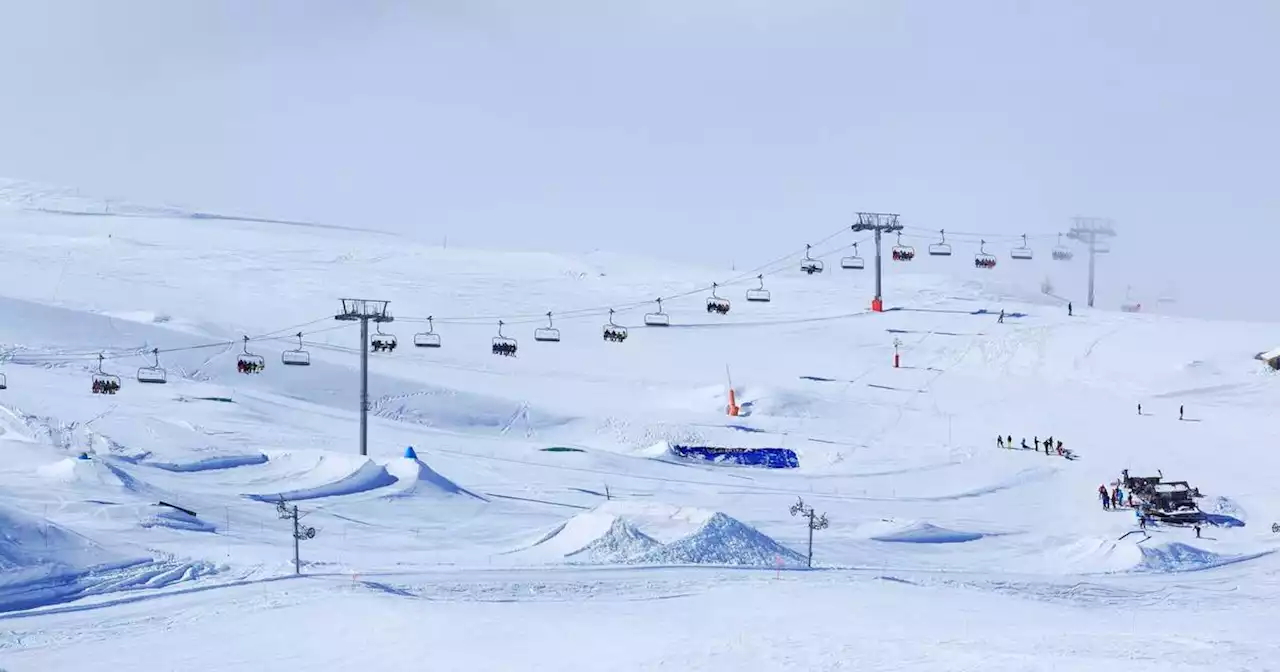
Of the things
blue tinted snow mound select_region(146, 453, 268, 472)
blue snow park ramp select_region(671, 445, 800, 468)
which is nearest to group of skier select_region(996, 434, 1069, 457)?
blue snow park ramp select_region(671, 445, 800, 468)

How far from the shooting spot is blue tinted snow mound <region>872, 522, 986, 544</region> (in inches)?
1928

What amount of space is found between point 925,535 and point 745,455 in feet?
44.7

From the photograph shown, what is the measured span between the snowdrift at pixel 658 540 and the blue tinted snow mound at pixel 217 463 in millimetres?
13435

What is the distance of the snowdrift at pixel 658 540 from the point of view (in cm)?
4350

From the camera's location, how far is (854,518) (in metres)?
51.5

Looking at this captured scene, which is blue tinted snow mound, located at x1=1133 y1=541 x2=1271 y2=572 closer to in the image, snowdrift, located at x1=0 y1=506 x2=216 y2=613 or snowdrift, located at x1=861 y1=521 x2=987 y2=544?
snowdrift, located at x1=861 y1=521 x2=987 y2=544

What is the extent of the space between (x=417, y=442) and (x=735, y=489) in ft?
44.9

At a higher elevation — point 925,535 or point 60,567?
point 60,567

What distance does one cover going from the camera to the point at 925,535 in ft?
162

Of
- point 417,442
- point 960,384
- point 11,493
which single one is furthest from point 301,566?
point 960,384

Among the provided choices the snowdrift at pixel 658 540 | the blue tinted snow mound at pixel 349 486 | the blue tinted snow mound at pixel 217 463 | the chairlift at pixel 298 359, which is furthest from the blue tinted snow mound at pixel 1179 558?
the blue tinted snow mound at pixel 217 463

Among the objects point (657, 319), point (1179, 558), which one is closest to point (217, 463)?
point (1179, 558)

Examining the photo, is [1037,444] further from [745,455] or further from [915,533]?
[915,533]

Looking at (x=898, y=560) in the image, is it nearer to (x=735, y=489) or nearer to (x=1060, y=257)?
(x=735, y=489)
